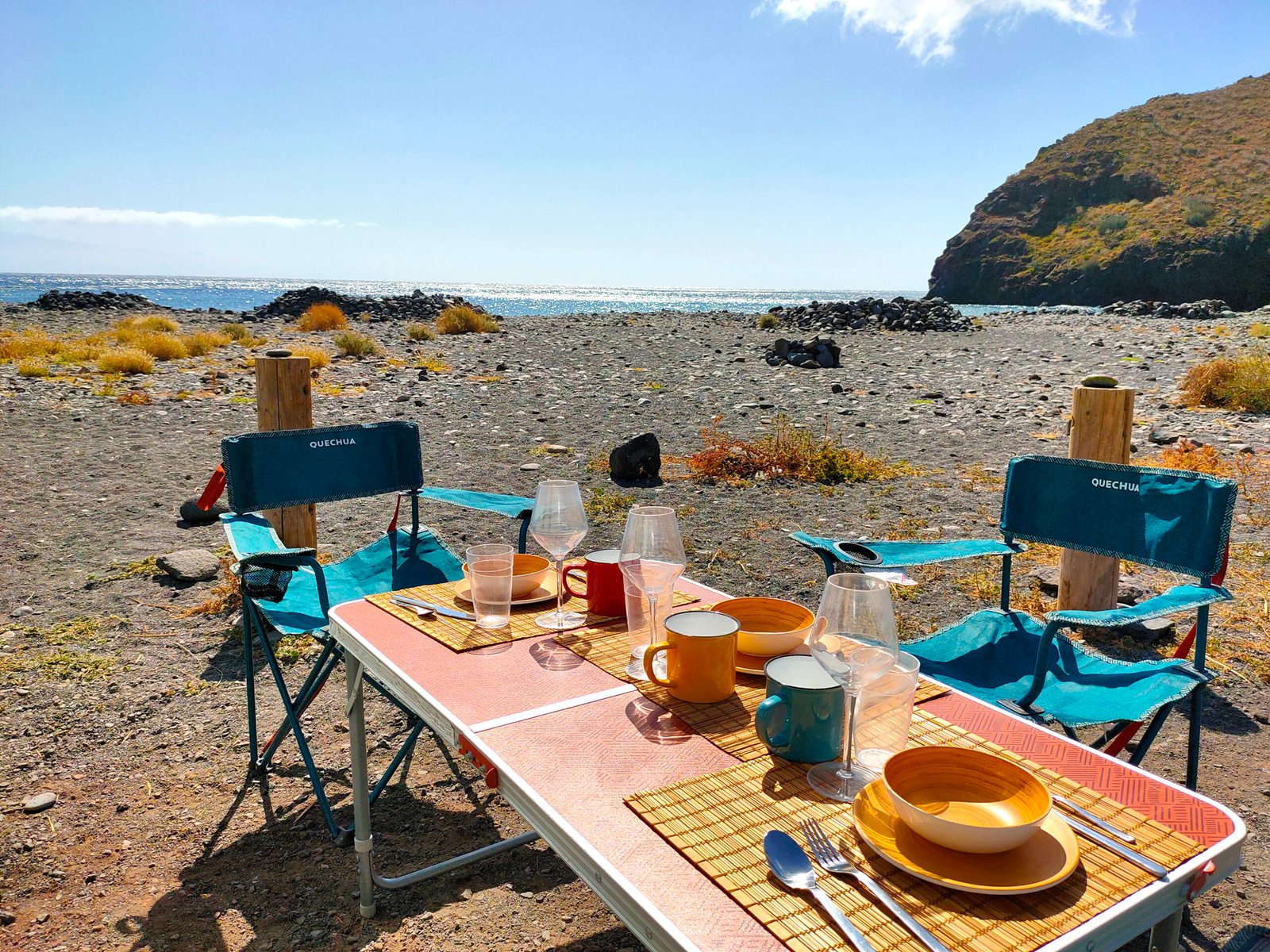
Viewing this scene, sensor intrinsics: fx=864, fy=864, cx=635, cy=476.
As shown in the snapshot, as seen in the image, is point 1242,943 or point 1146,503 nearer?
point 1242,943

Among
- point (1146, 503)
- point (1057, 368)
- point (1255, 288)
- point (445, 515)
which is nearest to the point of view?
point (1146, 503)

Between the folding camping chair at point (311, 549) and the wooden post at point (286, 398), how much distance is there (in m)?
0.52

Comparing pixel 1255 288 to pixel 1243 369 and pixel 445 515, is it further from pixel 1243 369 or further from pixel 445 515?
pixel 445 515

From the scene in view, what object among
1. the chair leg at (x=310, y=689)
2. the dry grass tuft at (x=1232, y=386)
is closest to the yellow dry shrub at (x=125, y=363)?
the chair leg at (x=310, y=689)

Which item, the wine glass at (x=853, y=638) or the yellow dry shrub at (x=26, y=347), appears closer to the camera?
the wine glass at (x=853, y=638)

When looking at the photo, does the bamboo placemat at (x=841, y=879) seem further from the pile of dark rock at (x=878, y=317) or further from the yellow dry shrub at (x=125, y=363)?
the pile of dark rock at (x=878, y=317)

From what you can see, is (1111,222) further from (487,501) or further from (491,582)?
(491,582)

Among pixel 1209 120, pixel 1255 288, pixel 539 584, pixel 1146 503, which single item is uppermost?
pixel 1209 120

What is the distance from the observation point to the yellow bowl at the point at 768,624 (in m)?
1.55

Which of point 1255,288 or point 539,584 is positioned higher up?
point 1255,288

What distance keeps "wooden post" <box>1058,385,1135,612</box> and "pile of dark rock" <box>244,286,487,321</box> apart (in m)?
20.0

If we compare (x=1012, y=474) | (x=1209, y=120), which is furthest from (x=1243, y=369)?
(x=1209, y=120)

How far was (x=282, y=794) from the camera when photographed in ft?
8.99

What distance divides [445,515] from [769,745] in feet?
15.5
